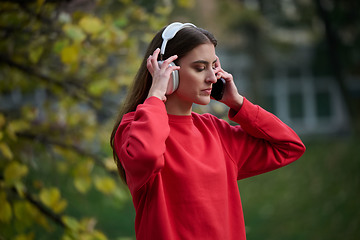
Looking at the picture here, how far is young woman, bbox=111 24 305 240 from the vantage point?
159 centimetres

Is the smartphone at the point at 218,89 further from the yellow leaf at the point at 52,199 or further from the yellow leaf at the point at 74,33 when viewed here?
the yellow leaf at the point at 52,199

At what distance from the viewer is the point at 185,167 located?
65.8 inches

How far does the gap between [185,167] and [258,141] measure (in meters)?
0.49

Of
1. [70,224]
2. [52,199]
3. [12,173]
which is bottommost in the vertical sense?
[70,224]

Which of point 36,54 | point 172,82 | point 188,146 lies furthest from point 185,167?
point 36,54

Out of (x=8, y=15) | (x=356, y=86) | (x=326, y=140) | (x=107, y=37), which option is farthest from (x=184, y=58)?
(x=356, y=86)

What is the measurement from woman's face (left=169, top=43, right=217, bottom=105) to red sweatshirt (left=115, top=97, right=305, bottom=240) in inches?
4.9

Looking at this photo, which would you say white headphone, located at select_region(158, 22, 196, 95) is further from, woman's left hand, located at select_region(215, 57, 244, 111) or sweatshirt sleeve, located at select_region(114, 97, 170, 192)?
woman's left hand, located at select_region(215, 57, 244, 111)

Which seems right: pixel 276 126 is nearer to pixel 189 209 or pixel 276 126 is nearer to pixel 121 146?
pixel 189 209

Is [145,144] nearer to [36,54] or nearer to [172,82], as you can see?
[172,82]

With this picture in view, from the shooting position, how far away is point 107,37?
9.29 feet

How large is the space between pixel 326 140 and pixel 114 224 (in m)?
7.85

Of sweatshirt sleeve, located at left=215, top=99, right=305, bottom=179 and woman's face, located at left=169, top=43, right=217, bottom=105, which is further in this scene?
sweatshirt sleeve, located at left=215, top=99, right=305, bottom=179

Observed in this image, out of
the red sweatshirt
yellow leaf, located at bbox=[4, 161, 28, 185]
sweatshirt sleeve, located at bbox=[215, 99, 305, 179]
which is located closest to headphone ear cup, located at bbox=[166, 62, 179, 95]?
the red sweatshirt
